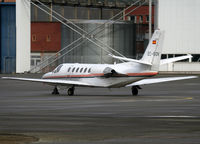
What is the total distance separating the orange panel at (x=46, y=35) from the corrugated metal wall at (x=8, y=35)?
808 centimetres

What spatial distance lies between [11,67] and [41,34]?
1004 centimetres

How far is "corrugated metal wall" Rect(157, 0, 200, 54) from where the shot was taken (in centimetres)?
8706

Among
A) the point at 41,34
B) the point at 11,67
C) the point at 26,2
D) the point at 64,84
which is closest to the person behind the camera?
the point at 64,84

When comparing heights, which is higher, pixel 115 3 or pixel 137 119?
pixel 115 3

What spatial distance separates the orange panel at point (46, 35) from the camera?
321 ft

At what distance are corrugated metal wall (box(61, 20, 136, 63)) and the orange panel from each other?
8563 mm

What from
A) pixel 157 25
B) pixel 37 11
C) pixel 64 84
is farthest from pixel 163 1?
pixel 64 84

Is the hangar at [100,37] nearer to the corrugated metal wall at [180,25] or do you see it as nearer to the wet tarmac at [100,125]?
the corrugated metal wall at [180,25]

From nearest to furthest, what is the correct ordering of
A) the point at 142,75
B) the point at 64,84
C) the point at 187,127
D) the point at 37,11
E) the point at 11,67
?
the point at 187,127, the point at 142,75, the point at 64,84, the point at 11,67, the point at 37,11

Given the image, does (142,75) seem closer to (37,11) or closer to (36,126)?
(36,126)

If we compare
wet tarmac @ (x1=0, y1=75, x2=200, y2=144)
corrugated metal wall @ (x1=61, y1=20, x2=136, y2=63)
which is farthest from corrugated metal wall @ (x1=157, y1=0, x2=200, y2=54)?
wet tarmac @ (x1=0, y1=75, x2=200, y2=144)

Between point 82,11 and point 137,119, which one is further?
point 82,11

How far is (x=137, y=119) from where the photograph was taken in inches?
827

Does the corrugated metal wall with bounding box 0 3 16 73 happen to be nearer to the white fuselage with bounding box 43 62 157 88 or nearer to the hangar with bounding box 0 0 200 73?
the hangar with bounding box 0 0 200 73
